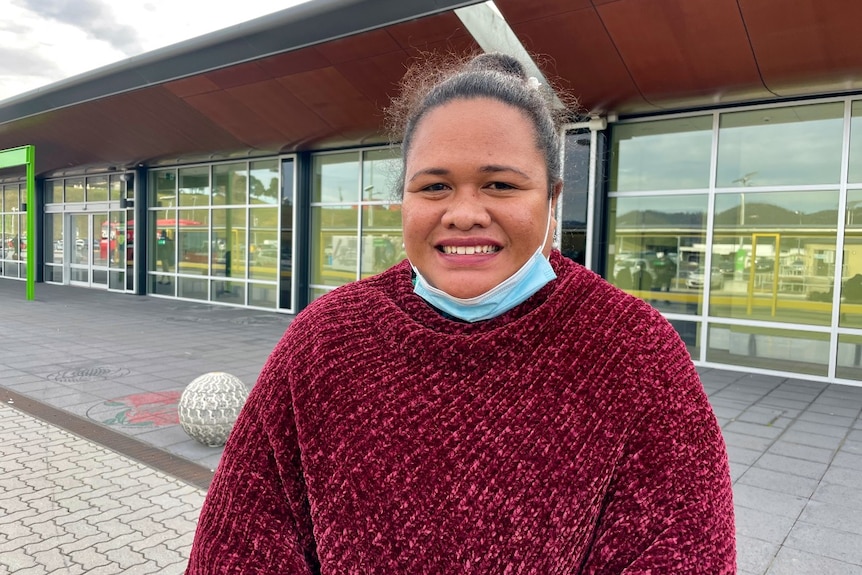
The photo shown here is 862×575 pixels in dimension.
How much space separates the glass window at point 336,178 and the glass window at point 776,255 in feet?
22.9

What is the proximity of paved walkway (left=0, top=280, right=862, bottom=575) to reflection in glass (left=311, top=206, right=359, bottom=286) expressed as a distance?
12.7ft

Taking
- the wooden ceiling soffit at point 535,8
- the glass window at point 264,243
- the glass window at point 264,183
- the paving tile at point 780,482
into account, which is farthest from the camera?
the glass window at point 264,243

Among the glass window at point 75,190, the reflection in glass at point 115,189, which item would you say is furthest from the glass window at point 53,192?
the reflection in glass at point 115,189

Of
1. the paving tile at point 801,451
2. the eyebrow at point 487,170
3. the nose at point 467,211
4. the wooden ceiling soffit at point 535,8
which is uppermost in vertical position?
the wooden ceiling soffit at point 535,8

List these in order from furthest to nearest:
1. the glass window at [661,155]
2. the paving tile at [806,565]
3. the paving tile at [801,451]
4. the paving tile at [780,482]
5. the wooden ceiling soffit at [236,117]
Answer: the wooden ceiling soffit at [236,117]
the glass window at [661,155]
the paving tile at [801,451]
the paving tile at [780,482]
the paving tile at [806,565]

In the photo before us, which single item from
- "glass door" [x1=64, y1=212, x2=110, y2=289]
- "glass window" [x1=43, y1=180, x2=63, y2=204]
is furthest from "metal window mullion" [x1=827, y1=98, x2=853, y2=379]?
"glass window" [x1=43, y1=180, x2=63, y2=204]

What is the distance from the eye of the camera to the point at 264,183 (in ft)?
45.5

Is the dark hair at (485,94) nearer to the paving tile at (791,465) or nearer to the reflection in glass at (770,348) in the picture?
the paving tile at (791,465)

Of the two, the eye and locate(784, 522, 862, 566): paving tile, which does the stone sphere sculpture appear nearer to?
locate(784, 522, 862, 566): paving tile

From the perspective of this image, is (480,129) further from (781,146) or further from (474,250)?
(781,146)

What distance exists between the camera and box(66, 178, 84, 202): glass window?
1902 centimetres

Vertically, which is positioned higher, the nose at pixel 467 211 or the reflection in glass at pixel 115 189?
the reflection in glass at pixel 115 189

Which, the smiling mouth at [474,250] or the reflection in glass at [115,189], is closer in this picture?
the smiling mouth at [474,250]

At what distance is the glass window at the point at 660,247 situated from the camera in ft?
28.5
